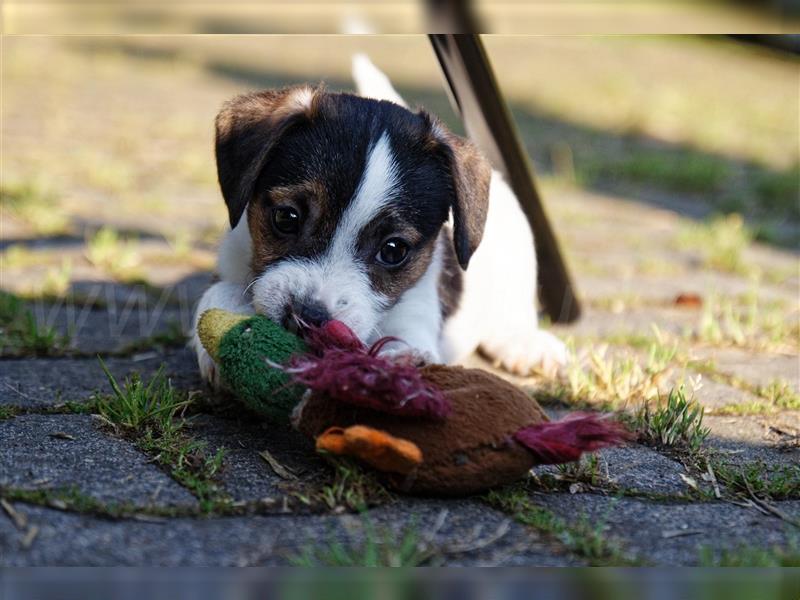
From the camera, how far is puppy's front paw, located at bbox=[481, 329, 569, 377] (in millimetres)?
3312

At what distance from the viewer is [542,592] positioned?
1.78m

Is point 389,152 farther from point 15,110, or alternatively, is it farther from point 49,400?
point 15,110

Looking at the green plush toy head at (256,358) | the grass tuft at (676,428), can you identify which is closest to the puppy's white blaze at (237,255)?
the green plush toy head at (256,358)

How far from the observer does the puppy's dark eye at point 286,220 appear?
109 inches

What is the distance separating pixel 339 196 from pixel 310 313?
350mm

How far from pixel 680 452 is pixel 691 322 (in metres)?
1.67

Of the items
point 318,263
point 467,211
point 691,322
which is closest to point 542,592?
point 318,263

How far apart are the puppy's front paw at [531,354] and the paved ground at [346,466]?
9cm

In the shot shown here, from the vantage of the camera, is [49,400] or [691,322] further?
[691,322]

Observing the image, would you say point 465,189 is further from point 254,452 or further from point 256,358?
point 254,452

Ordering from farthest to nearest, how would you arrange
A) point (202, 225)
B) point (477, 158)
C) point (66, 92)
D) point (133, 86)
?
1. point (133, 86)
2. point (66, 92)
3. point (202, 225)
4. point (477, 158)

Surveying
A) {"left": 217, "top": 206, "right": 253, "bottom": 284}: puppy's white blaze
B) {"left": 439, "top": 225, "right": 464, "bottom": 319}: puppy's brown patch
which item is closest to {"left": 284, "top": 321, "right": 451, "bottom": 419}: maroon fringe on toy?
{"left": 217, "top": 206, "right": 253, "bottom": 284}: puppy's white blaze

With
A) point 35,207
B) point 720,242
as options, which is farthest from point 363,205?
point 720,242

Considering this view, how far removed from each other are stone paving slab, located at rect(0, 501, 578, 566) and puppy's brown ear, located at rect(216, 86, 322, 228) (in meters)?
1.02
